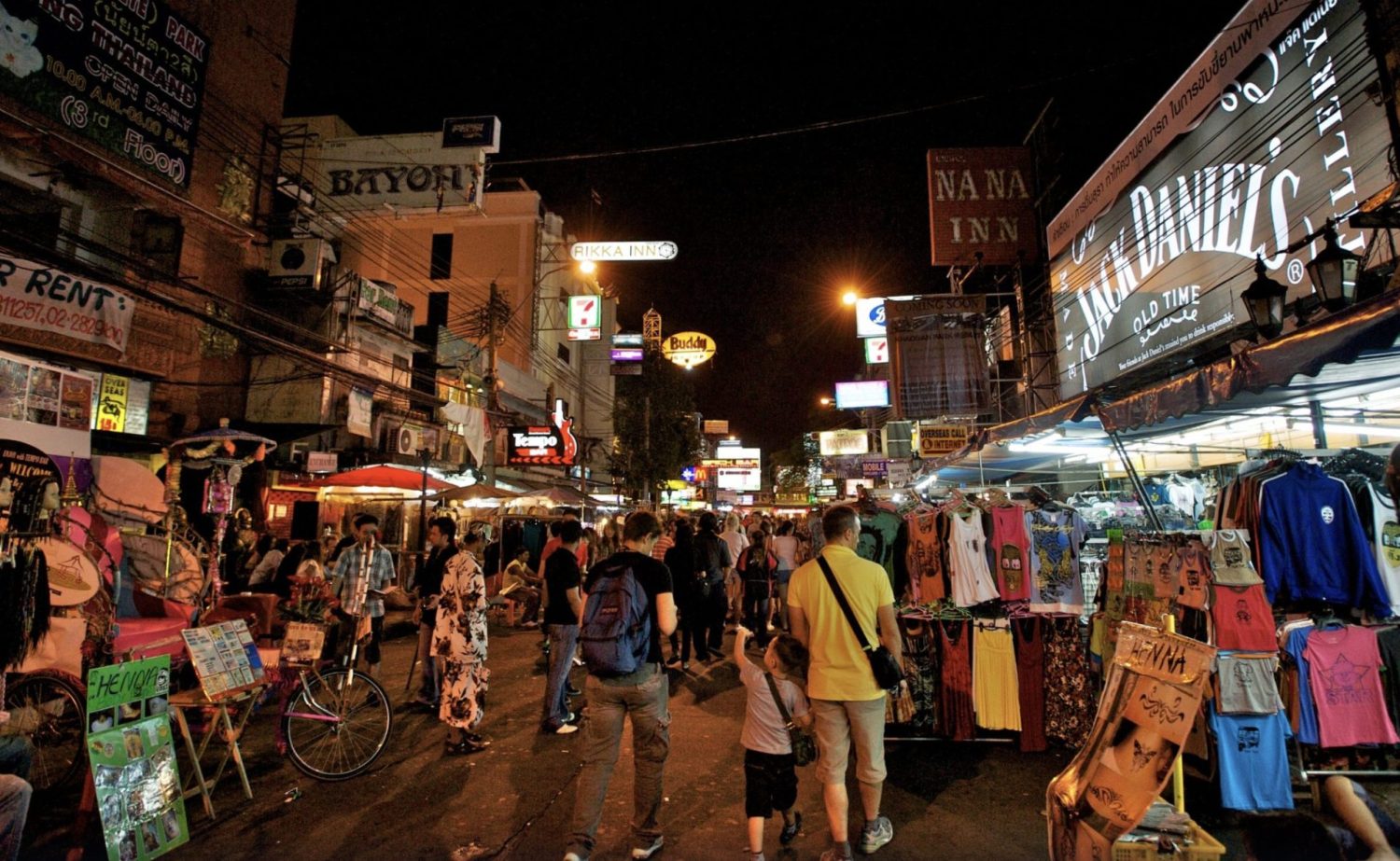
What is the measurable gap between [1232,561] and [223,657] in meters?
7.02

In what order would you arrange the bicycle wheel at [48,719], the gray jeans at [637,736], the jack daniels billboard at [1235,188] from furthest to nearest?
the jack daniels billboard at [1235,188] < the bicycle wheel at [48,719] < the gray jeans at [637,736]

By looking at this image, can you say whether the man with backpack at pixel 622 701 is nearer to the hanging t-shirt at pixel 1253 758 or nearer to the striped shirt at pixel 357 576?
the hanging t-shirt at pixel 1253 758

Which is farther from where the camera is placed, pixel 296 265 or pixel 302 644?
pixel 296 265

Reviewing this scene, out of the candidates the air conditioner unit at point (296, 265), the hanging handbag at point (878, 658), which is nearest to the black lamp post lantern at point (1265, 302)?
the hanging handbag at point (878, 658)

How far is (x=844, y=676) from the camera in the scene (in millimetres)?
3922

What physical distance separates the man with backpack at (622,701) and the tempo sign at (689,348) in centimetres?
2939

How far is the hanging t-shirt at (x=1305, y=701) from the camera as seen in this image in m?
4.55

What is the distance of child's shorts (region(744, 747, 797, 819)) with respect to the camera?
3.92 m

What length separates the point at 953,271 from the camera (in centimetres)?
2009

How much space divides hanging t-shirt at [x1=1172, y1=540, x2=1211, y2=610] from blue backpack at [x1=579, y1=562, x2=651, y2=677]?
3.70 meters

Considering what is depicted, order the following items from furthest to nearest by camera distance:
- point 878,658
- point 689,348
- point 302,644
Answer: point 689,348 < point 302,644 < point 878,658

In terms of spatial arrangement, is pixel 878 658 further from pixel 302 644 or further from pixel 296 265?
pixel 296 265

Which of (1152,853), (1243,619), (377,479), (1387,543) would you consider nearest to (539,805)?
(1152,853)

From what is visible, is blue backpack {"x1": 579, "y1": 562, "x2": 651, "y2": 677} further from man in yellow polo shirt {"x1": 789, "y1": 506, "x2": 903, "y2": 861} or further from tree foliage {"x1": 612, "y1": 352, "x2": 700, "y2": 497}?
tree foliage {"x1": 612, "y1": 352, "x2": 700, "y2": 497}
